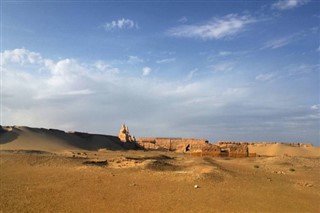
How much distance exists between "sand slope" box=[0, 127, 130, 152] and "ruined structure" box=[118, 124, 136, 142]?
1323mm

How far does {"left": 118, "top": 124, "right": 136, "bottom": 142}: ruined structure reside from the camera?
51.8m

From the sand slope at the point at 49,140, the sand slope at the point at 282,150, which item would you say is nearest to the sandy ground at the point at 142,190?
the sand slope at the point at 49,140

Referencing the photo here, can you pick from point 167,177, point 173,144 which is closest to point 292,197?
point 167,177

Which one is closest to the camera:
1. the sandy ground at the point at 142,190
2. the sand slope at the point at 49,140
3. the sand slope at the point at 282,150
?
the sandy ground at the point at 142,190

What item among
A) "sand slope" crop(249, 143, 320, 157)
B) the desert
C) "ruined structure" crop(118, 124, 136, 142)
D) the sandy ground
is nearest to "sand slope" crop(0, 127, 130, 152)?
"ruined structure" crop(118, 124, 136, 142)

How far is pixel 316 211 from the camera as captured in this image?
10828mm

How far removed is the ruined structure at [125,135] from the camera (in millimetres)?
51750

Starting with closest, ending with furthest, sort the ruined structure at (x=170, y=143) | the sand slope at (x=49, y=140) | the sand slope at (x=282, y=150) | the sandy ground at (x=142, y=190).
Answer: the sandy ground at (x=142, y=190), the sand slope at (x=49, y=140), the sand slope at (x=282, y=150), the ruined structure at (x=170, y=143)

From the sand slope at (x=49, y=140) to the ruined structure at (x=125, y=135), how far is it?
1323mm

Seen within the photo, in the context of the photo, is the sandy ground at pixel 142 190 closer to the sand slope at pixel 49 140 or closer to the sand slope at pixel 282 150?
the sand slope at pixel 49 140

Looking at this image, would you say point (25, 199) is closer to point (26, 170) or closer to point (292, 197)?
point (26, 170)

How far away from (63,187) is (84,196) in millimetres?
1768

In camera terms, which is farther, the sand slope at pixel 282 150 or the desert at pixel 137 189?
the sand slope at pixel 282 150

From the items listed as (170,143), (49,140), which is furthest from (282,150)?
(49,140)
